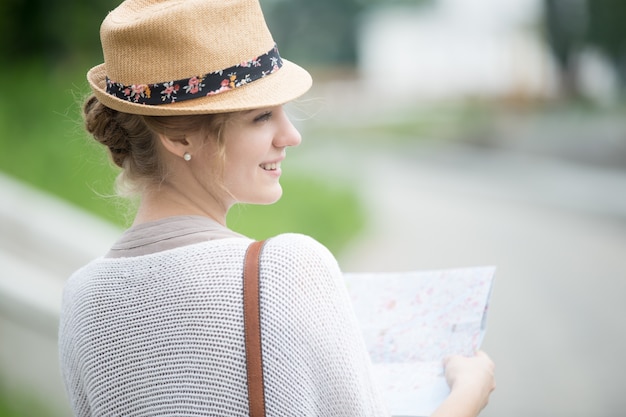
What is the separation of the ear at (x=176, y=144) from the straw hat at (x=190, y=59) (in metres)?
0.06

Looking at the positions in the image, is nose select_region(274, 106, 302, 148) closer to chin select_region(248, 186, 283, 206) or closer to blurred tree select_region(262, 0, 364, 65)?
chin select_region(248, 186, 283, 206)

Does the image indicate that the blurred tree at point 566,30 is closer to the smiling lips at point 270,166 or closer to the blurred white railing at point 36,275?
the blurred white railing at point 36,275

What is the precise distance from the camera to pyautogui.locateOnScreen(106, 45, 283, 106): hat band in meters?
1.49

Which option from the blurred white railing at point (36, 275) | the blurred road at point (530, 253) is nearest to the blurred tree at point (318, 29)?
the blurred road at point (530, 253)

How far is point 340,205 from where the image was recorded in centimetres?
1016

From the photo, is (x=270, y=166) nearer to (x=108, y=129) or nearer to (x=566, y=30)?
(x=108, y=129)

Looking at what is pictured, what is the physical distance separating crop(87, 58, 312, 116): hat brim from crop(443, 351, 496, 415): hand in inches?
23.5

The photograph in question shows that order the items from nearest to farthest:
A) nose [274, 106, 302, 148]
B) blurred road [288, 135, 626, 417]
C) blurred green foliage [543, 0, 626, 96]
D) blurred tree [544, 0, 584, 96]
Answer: nose [274, 106, 302, 148] → blurred road [288, 135, 626, 417] → blurred green foliage [543, 0, 626, 96] → blurred tree [544, 0, 584, 96]

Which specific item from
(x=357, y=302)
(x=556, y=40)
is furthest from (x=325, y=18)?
(x=357, y=302)

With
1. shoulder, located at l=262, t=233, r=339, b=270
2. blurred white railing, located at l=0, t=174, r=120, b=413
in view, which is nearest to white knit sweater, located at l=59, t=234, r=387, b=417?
shoulder, located at l=262, t=233, r=339, b=270

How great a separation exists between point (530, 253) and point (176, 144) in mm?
7294

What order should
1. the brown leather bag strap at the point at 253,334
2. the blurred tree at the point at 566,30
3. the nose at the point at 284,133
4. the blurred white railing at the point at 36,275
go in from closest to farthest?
the brown leather bag strap at the point at 253,334 → the nose at the point at 284,133 → the blurred white railing at the point at 36,275 → the blurred tree at the point at 566,30

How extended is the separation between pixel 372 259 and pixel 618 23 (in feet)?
57.7

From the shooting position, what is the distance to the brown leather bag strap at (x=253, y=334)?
138cm
